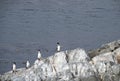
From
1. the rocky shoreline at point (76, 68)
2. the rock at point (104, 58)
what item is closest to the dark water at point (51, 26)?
the rocky shoreline at point (76, 68)

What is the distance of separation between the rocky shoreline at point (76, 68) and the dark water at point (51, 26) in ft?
48.5

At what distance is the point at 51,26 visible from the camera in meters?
79.2

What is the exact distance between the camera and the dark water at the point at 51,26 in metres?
67.8

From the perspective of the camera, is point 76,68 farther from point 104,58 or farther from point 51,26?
point 51,26

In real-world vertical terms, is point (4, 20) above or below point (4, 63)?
above

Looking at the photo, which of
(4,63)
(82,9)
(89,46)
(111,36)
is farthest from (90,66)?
(82,9)

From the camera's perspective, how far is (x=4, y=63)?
204 ft

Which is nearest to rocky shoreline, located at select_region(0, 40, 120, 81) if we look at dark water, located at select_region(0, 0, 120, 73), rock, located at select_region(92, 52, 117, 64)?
rock, located at select_region(92, 52, 117, 64)

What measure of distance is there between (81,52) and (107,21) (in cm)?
3744

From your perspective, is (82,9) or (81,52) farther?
(82,9)

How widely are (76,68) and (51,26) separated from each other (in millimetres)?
35235

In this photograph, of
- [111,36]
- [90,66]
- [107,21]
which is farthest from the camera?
[107,21]

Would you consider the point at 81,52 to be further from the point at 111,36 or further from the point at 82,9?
the point at 82,9

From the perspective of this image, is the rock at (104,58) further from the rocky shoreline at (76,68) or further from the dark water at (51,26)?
the dark water at (51,26)
